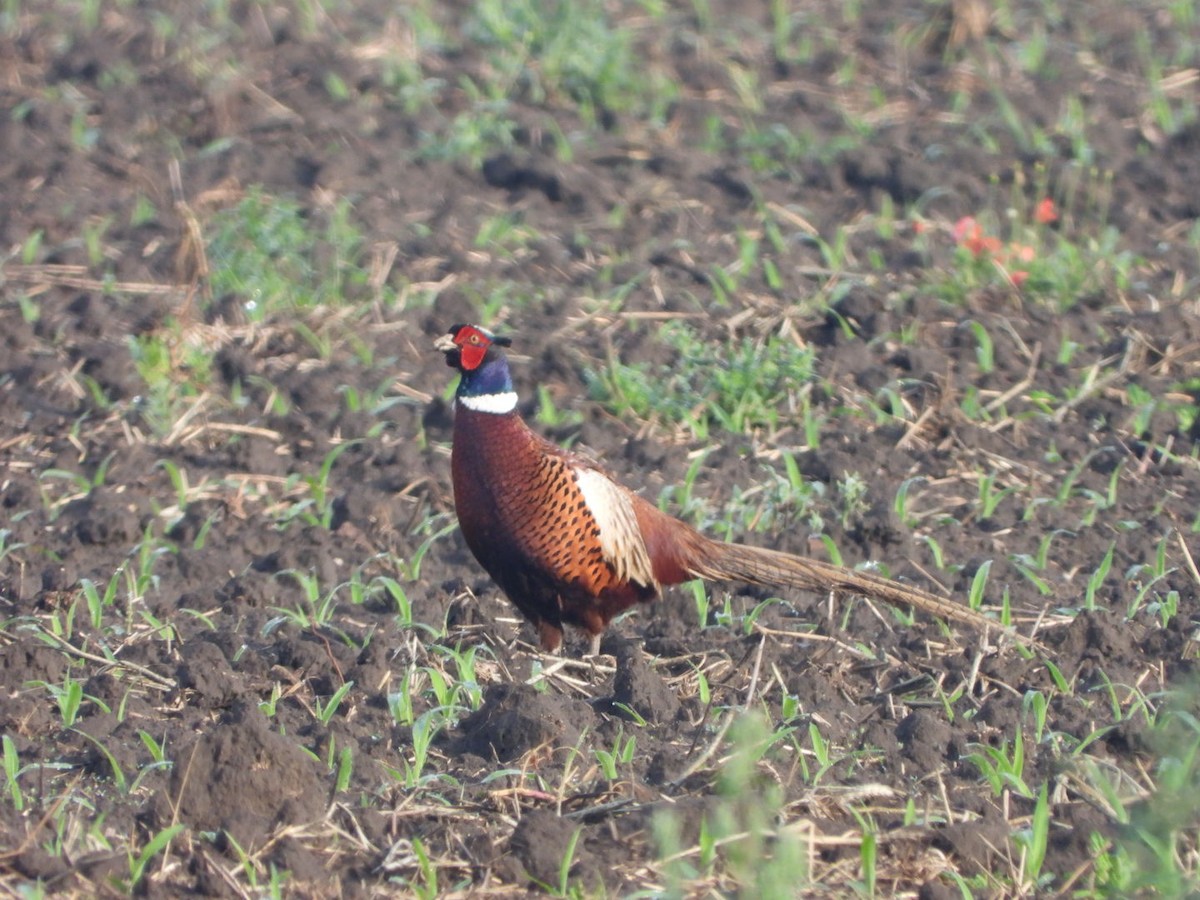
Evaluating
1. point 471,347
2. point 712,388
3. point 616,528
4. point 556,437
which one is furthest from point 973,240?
point 471,347

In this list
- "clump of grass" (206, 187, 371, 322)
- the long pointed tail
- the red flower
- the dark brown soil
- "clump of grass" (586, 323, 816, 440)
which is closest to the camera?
the dark brown soil

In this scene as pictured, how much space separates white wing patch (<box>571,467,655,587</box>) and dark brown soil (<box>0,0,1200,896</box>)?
23 cm

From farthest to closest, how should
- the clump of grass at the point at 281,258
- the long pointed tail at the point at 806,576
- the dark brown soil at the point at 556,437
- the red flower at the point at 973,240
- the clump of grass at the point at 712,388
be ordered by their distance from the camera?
the red flower at the point at 973,240 < the clump of grass at the point at 281,258 < the clump of grass at the point at 712,388 < the long pointed tail at the point at 806,576 < the dark brown soil at the point at 556,437

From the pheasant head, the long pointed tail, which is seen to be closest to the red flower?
the long pointed tail

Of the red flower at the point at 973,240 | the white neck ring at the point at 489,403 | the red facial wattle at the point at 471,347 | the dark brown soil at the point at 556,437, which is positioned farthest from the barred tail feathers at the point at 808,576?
the red flower at the point at 973,240

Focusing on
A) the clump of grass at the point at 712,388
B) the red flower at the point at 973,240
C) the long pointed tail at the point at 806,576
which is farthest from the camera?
the red flower at the point at 973,240

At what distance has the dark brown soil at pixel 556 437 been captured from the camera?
364 centimetres

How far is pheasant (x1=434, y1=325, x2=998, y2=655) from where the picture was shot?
14.8 ft

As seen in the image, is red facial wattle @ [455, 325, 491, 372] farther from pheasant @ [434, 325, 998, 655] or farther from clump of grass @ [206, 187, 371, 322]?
clump of grass @ [206, 187, 371, 322]

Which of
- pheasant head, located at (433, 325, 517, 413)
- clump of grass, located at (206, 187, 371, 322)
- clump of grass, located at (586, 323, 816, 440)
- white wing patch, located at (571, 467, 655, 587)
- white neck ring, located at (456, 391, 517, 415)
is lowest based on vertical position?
clump of grass, located at (206, 187, 371, 322)

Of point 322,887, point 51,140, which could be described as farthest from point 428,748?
point 51,140

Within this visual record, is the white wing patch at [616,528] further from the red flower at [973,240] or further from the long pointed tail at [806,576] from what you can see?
the red flower at [973,240]

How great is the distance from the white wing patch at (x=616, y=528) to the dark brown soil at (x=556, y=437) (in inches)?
9.1

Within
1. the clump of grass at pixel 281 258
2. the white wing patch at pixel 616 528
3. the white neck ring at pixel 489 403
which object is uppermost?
the white neck ring at pixel 489 403
